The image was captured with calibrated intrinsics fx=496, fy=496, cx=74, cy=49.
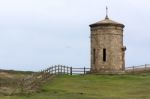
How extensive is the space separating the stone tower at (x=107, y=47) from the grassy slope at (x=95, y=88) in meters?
3.02

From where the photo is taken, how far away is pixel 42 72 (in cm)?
4019

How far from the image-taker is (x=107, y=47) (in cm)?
4944

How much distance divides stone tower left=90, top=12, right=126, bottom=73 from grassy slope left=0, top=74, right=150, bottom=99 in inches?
119

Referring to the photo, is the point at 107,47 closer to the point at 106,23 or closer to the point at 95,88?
the point at 106,23

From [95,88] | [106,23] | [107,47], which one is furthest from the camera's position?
[107,47]

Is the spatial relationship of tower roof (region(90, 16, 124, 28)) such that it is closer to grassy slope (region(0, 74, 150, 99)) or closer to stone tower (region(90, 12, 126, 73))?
stone tower (region(90, 12, 126, 73))

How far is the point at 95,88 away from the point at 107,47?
44.5ft

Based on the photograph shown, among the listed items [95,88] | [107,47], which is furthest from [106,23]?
[95,88]

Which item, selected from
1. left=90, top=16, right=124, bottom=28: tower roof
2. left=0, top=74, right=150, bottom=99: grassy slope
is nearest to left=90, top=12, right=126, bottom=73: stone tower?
left=90, top=16, right=124, bottom=28: tower roof

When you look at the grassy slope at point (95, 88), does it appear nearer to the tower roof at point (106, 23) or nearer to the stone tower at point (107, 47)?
the stone tower at point (107, 47)

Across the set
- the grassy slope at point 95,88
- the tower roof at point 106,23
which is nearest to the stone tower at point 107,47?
the tower roof at point 106,23

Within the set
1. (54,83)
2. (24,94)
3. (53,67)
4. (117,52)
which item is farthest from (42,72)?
(117,52)

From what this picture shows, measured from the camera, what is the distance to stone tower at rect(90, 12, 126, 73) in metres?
49.2

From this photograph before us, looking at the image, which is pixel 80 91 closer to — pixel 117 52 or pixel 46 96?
pixel 46 96
